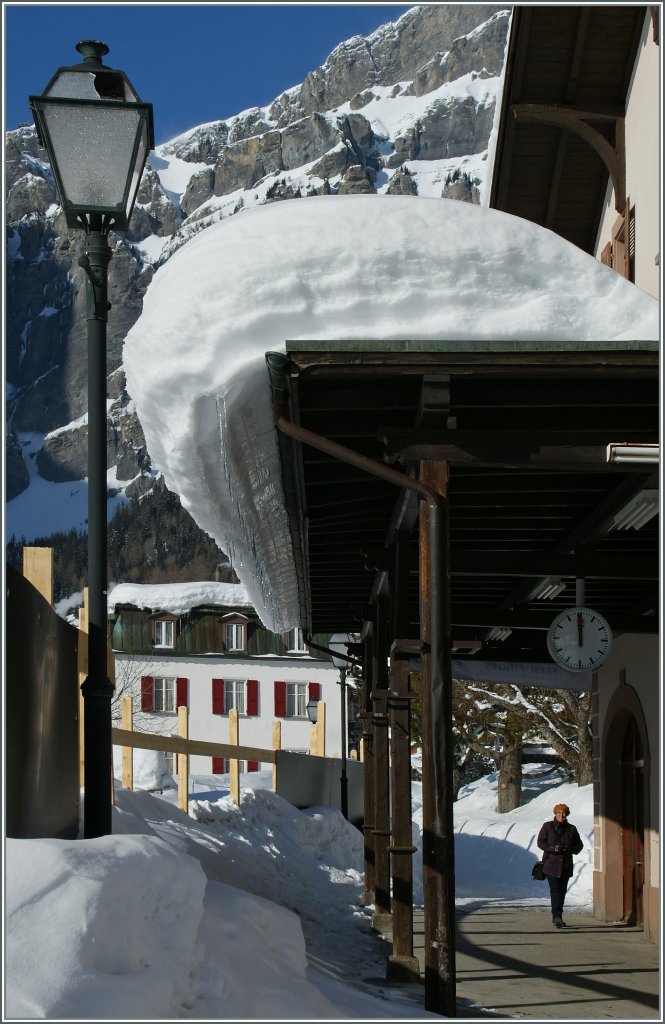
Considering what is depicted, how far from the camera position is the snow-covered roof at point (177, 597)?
54844 mm

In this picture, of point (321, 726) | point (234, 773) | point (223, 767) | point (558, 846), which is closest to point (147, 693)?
point (223, 767)

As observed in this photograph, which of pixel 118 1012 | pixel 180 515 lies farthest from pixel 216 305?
pixel 180 515

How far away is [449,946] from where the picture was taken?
7.50 metres

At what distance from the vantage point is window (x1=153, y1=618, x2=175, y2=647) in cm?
5472

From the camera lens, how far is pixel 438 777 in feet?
24.8

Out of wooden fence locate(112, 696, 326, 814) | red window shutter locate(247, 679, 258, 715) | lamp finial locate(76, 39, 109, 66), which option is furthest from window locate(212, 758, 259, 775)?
lamp finial locate(76, 39, 109, 66)

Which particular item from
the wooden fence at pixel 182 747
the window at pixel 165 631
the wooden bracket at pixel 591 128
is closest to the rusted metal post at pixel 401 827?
the wooden fence at pixel 182 747

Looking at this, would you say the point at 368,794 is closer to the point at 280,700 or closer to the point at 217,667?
the point at 280,700

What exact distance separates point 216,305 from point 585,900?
16.5 meters

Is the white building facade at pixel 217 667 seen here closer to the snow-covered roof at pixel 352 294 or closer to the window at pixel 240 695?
the window at pixel 240 695

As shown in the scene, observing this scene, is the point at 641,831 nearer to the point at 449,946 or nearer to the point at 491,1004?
the point at 491,1004

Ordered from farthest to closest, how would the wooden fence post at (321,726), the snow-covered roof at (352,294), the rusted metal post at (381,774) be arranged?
1. the wooden fence post at (321,726)
2. the rusted metal post at (381,774)
3. the snow-covered roof at (352,294)

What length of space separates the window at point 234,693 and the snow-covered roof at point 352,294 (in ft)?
157

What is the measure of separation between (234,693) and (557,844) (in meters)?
39.5
